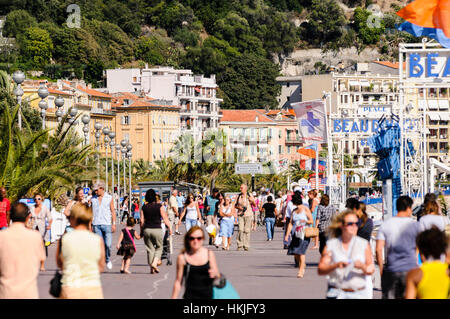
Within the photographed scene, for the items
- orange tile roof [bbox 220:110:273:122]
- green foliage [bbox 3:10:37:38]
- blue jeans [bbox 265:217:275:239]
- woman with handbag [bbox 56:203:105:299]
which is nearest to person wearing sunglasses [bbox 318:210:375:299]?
woman with handbag [bbox 56:203:105:299]

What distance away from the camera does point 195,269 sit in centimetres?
1088

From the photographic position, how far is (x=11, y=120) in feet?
93.3

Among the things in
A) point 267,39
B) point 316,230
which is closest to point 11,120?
point 316,230

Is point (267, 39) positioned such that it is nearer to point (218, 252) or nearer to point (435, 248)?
point (218, 252)

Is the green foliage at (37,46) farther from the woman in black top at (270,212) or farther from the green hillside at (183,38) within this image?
the woman in black top at (270,212)

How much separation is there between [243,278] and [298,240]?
1532 mm

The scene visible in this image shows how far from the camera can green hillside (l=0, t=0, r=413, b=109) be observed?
15112cm

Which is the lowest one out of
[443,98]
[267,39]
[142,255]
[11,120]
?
[142,255]

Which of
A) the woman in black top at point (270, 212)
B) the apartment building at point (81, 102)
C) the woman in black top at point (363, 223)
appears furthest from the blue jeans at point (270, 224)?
the apartment building at point (81, 102)

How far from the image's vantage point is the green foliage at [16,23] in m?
156

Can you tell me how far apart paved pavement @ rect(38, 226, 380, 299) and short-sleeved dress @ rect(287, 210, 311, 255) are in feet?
1.29

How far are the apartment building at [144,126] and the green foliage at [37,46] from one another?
19790mm

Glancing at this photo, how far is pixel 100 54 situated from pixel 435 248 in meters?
145

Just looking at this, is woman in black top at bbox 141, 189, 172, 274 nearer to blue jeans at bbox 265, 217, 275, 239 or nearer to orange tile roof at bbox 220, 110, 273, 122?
blue jeans at bbox 265, 217, 275, 239
